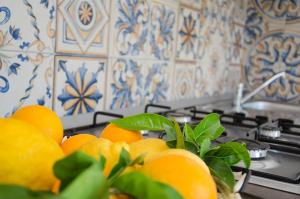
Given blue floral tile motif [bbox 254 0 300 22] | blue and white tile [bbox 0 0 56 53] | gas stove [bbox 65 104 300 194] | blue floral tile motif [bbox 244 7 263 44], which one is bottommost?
gas stove [bbox 65 104 300 194]

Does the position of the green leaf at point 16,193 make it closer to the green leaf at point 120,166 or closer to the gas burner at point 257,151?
the green leaf at point 120,166

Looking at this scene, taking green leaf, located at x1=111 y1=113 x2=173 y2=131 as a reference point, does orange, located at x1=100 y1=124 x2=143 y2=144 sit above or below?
below

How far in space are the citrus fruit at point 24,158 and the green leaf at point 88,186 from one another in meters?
0.05

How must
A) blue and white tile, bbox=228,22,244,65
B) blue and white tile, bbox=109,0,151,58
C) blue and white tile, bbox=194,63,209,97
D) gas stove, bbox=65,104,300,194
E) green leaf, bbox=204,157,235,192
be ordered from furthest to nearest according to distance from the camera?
blue and white tile, bbox=228,22,244,65 → blue and white tile, bbox=194,63,209,97 → blue and white tile, bbox=109,0,151,58 → gas stove, bbox=65,104,300,194 → green leaf, bbox=204,157,235,192

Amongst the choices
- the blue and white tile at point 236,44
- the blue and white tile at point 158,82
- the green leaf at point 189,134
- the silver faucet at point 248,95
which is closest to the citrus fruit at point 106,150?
the green leaf at point 189,134

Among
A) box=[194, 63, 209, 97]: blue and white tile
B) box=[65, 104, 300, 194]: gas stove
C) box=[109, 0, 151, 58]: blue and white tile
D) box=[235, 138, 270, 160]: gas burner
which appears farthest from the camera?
box=[194, 63, 209, 97]: blue and white tile

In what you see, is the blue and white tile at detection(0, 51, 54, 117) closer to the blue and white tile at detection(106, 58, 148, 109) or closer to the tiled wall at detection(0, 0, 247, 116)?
the tiled wall at detection(0, 0, 247, 116)

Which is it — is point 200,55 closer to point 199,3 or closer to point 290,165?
point 199,3

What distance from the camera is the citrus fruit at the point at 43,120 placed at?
1.11 feet

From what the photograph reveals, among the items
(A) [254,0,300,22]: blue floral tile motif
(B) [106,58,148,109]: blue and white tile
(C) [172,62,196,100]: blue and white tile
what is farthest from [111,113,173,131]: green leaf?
(A) [254,0,300,22]: blue floral tile motif

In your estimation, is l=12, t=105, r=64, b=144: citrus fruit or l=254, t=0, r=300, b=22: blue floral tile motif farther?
l=254, t=0, r=300, b=22: blue floral tile motif

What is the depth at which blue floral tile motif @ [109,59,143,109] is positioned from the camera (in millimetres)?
896

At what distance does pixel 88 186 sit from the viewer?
0.18 metres

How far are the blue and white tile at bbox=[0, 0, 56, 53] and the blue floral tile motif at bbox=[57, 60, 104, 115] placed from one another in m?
→ 0.06
